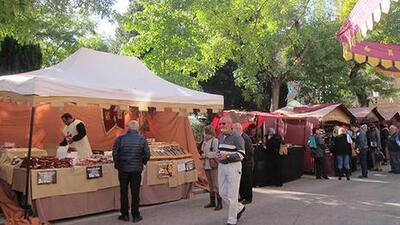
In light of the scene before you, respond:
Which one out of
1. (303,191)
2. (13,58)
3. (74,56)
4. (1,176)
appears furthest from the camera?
(13,58)

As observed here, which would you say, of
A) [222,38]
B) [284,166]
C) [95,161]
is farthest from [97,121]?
[222,38]

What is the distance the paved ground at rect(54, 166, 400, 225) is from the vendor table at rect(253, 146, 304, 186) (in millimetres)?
→ 475

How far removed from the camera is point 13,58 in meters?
16.5

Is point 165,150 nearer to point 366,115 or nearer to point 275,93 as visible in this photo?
point 275,93

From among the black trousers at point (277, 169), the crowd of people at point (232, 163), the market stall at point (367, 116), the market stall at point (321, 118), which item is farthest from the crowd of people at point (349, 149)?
the market stall at point (367, 116)

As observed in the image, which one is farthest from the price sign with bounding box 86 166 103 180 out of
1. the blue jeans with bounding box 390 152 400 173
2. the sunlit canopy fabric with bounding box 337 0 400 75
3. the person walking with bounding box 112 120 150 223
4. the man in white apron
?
the blue jeans with bounding box 390 152 400 173

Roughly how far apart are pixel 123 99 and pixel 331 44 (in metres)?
15.9

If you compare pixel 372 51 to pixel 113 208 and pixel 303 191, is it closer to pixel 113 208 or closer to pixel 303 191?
pixel 113 208

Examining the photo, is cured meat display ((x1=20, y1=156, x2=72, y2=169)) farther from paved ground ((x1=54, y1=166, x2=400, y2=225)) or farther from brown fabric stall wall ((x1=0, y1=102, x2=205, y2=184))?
brown fabric stall wall ((x1=0, y1=102, x2=205, y2=184))

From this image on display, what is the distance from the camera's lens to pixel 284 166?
14.4 meters

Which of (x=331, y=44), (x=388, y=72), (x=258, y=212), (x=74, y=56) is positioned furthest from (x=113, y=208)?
(x=331, y=44)

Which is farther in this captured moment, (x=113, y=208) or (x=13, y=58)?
(x=13, y=58)

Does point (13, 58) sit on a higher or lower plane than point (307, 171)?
higher

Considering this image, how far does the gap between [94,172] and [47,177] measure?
1.00 m
